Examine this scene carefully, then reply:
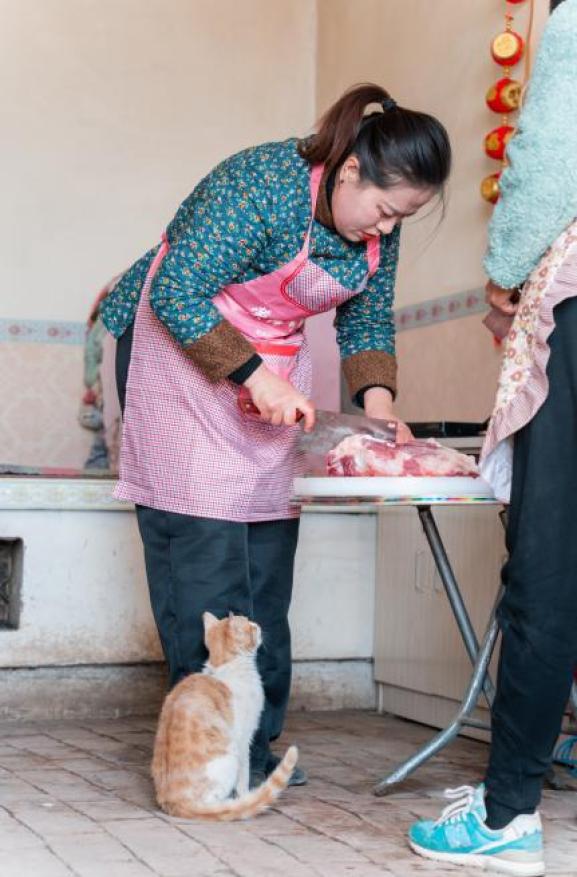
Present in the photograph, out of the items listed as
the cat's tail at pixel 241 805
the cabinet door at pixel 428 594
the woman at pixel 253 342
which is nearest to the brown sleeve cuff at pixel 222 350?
the woman at pixel 253 342

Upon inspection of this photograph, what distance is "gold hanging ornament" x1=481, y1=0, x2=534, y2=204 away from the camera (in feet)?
11.0

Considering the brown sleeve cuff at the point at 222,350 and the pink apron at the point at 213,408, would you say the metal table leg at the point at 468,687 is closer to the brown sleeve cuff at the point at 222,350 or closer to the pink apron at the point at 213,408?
the pink apron at the point at 213,408

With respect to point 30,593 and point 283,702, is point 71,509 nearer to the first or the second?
point 30,593

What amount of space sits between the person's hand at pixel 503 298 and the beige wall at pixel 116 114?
3.16 metres

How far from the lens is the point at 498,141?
3.40 meters

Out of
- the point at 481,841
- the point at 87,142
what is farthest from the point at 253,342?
the point at 87,142

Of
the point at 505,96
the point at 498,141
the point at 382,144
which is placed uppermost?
the point at 505,96

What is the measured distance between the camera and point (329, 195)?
2164 mm

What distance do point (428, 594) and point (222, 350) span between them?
1304mm

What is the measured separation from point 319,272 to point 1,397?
2822 mm

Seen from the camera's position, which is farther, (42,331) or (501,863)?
(42,331)

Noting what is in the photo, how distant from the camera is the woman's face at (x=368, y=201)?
210 cm

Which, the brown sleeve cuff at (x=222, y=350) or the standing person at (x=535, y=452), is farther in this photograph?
the brown sleeve cuff at (x=222, y=350)

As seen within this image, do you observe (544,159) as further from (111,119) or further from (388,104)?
(111,119)
